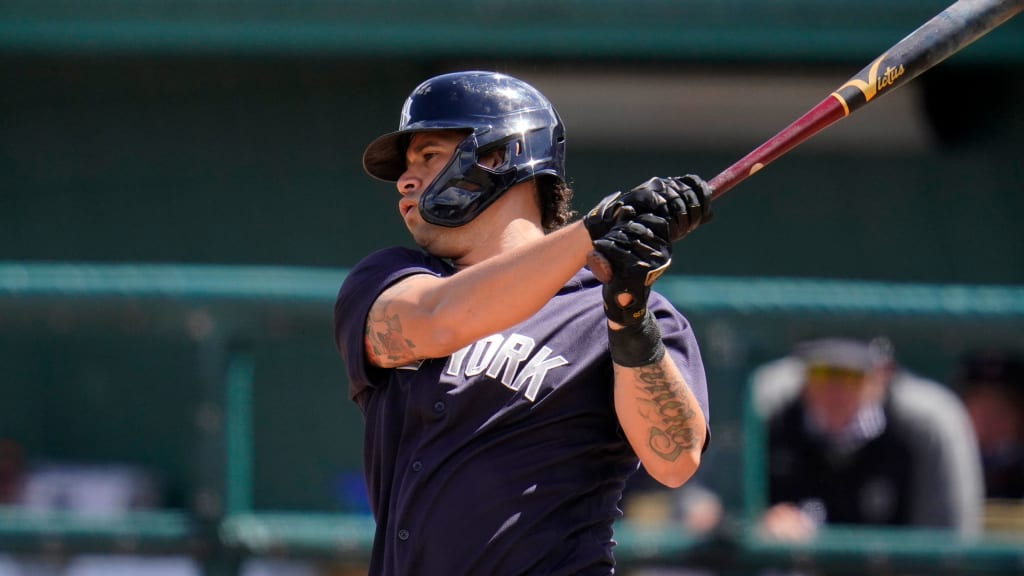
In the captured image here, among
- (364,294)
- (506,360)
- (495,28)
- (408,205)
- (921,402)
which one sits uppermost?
(495,28)

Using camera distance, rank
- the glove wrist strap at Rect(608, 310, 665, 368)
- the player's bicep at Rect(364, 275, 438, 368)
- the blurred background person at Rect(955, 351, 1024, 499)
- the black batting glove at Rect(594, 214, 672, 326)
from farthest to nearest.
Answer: the blurred background person at Rect(955, 351, 1024, 499) < the player's bicep at Rect(364, 275, 438, 368) < the glove wrist strap at Rect(608, 310, 665, 368) < the black batting glove at Rect(594, 214, 672, 326)

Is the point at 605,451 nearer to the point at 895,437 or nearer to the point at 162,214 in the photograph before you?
the point at 895,437

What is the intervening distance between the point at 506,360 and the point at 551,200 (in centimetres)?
46

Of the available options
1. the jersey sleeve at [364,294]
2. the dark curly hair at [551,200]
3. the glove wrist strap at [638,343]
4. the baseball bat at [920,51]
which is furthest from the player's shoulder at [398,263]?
the baseball bat at [920,51]

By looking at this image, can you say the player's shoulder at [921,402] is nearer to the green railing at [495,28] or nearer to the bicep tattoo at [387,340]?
the bicep tattoo at [387,340]

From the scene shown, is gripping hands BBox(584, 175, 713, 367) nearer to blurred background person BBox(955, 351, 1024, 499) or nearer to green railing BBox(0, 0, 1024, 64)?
blurred background person BBox(955, 351, 1024, 499)

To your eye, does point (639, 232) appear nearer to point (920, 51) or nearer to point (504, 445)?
point (504, 445)

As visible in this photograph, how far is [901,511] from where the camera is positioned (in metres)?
4.03

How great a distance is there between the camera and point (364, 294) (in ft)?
8.43

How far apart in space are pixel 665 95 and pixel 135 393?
300cm

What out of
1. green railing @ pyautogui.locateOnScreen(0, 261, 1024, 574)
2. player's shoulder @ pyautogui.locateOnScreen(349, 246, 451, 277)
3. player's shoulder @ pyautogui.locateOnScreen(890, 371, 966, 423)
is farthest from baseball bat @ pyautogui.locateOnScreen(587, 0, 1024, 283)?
player's shoulder @ pyautogui.locateOnScreen(890, 371, 966, 423)

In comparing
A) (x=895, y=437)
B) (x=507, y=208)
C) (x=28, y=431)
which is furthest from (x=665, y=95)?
(x=507, y=208)

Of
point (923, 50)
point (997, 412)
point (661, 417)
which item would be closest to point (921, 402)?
point (997, 412)

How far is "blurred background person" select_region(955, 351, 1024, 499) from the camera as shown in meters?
4.88
